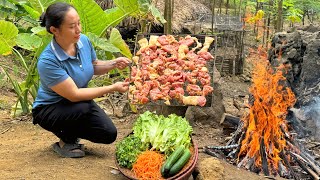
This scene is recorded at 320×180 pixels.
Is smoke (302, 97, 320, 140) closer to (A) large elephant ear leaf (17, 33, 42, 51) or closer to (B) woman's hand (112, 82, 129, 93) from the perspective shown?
(B) woman's hand (112, 82, 129, 93)

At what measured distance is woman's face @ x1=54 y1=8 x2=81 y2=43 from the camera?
12.1 feet

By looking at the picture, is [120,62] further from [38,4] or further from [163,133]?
[38,4]

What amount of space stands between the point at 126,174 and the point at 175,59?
1.83 m

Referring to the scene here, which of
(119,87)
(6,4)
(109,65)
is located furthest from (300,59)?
(6,4)

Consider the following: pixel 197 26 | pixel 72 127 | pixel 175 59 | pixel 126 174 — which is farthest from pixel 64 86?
pixel 197 26

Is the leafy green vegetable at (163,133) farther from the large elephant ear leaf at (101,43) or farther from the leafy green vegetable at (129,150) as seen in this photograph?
the large elephant ear leaf at (101,43)

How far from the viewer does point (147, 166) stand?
346cm

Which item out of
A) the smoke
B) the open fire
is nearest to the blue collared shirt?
the open fire

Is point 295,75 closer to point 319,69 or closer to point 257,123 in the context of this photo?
point 319,69

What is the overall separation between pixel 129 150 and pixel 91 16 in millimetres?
2573

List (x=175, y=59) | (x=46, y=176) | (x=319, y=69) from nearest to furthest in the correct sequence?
(x=46, y=176), (x=175, y=59), (x=319, y=69)

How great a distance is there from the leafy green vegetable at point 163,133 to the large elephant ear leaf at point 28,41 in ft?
8.41

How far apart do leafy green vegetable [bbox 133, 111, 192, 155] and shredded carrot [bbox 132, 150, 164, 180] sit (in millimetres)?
144

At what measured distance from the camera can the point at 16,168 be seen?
158 inches
